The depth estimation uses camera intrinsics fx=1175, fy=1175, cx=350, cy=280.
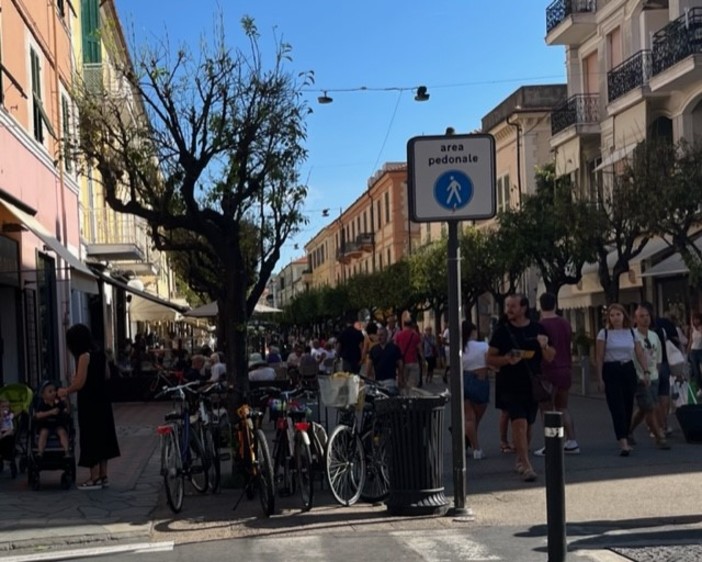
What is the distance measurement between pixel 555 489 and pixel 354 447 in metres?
3.87

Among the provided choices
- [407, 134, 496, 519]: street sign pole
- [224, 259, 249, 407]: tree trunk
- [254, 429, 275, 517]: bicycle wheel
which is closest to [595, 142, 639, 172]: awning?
[224, 259, 249, 407]: tree trunk

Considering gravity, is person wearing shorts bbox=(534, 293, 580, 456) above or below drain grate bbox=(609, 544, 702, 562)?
above

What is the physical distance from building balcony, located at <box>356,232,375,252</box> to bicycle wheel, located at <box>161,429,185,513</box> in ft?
213

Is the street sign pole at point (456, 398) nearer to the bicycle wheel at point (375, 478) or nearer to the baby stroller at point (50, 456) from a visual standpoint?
the bicycle wheel at point (375, 478)

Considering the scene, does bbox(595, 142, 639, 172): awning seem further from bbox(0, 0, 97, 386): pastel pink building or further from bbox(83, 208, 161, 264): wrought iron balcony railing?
bbox(0, 0, 97, 386): pastel pink building

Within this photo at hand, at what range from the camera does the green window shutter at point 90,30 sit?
2852 cm

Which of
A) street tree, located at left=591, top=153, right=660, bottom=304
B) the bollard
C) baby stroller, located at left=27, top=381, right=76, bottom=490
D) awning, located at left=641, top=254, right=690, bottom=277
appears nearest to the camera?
the bollard

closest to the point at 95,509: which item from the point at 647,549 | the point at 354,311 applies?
the point at 647,549

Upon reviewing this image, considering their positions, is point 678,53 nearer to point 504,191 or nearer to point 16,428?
point 504,191

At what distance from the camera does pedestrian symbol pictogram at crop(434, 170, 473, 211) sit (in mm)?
9914

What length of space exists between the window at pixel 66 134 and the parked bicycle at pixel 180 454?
15.6 ft

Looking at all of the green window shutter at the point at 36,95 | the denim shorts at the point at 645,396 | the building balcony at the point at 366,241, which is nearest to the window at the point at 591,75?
the green window shutter at the point at 36,95

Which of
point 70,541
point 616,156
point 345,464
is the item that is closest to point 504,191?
point 616,156

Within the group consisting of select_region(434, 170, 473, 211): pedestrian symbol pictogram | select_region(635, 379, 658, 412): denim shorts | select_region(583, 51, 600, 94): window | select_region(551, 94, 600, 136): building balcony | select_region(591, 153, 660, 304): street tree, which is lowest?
select_region(635, 379, 658, 412): denim shorts
